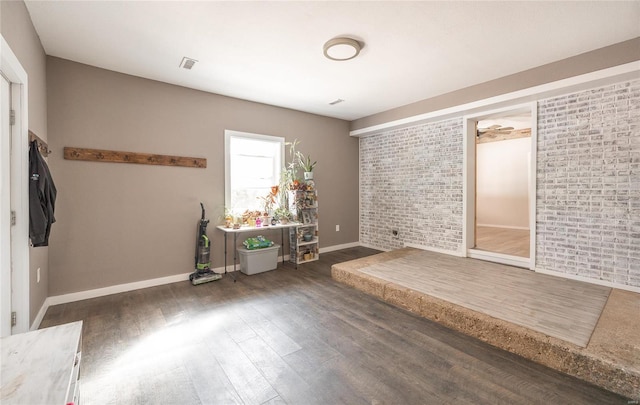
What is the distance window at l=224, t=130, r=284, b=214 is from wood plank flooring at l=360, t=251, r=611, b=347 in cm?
216

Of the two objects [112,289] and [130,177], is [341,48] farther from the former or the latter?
[112,289]

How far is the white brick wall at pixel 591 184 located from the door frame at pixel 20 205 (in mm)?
5309

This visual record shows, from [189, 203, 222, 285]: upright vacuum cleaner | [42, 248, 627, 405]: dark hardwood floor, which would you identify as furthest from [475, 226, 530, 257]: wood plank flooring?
[189, 203, 222, 285]: upright vacuum cleaner

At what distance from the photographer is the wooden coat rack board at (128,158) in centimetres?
312

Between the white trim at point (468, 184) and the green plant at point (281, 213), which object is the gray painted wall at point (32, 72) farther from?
the white trim at point (468, 184)

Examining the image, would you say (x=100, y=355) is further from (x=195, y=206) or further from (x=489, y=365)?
(x=489, y=365)

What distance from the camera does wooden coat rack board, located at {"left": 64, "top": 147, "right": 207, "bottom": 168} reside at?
3119mm

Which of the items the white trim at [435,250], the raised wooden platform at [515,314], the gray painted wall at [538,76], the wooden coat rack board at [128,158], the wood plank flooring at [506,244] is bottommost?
the raised wooden platform at [515,314]

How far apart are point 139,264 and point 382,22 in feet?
12.7

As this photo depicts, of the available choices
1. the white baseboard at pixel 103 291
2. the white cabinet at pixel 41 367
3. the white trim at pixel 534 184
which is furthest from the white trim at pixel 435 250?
the white cabinet at pixel 41 367

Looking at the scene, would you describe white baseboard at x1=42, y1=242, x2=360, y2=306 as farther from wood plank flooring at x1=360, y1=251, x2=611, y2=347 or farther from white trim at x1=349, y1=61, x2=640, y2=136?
white trim at x1=349, y1=61, x2=640, y2=136

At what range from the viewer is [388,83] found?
3805mm

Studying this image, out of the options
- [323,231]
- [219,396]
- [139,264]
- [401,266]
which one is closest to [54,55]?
[139,264]

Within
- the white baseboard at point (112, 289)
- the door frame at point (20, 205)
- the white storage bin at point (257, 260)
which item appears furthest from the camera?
the white storage bin at point (257, 260)
